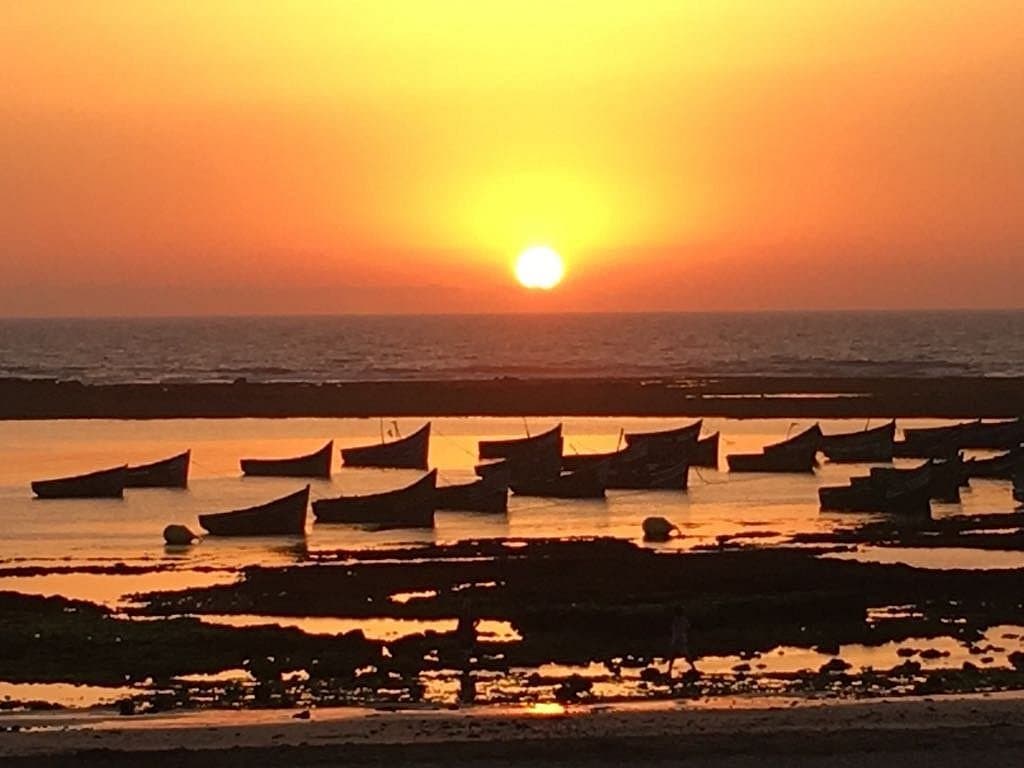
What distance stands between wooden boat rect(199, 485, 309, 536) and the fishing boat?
20.2 meters

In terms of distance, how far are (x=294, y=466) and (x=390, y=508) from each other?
14.7 meters

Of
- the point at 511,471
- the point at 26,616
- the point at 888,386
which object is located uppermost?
the point at 888,386

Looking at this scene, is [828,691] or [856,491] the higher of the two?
[856,491]

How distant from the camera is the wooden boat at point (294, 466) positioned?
56.2 metres

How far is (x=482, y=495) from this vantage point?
4534 cm

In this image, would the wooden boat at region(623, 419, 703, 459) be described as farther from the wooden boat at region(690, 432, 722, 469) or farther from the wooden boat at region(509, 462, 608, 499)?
the wooden boat at region(509, 462, 608, 499)

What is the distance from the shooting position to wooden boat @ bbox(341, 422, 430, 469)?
195ft

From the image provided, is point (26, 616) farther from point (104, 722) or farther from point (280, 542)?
point (280, 542)

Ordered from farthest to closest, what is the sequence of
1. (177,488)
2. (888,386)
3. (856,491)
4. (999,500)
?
(888,386) < (177,488) < (999,500) < (856,491)

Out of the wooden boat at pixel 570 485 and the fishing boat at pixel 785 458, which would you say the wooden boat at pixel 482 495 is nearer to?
the wooden boat at pixel 570 485

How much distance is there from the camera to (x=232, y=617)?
91.4ft

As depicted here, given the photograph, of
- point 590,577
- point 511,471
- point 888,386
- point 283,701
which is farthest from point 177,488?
point 888,386

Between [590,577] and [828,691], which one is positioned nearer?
[828,691]

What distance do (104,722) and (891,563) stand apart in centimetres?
1844
